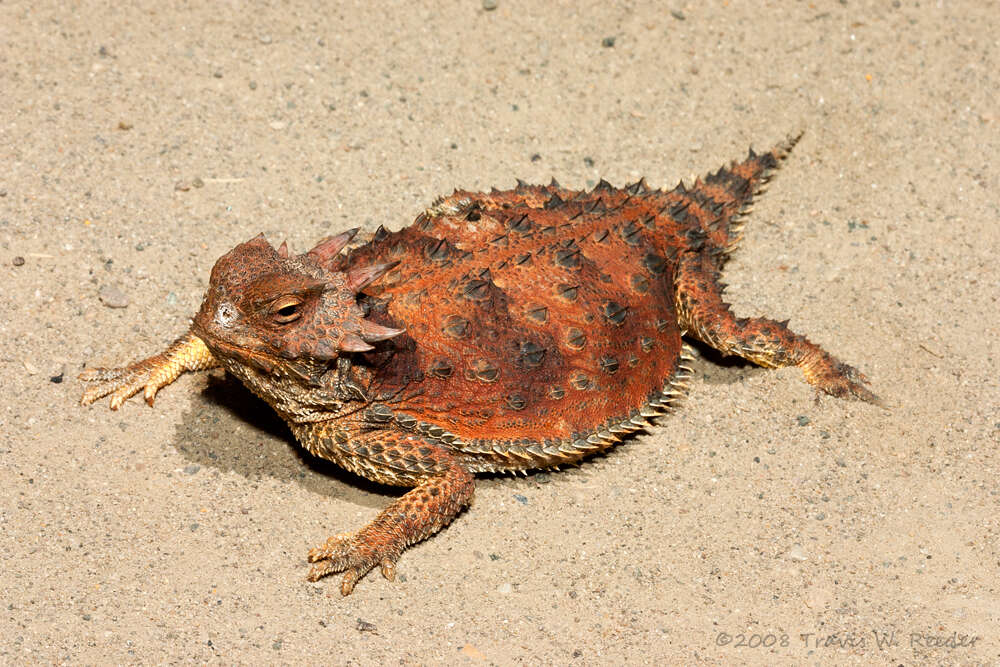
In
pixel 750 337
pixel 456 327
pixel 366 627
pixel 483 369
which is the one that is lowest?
pixel 366 627

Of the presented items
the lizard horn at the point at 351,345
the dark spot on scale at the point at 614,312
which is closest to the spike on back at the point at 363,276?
the lizard horn at the point at 351,345

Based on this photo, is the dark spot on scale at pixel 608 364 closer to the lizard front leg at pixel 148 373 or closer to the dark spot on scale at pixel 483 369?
the dark spot on scale at pixel 483 369

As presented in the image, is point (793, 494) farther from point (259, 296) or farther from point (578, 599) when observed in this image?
point (259, 296)

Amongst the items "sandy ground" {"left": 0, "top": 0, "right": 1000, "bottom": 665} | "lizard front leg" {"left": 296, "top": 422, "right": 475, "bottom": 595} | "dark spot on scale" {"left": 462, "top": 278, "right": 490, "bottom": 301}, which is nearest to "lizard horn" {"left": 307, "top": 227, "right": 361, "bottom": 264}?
"dark spot on scale" {"left": 462, "top": 278, "right": 490, "bottom": 301}

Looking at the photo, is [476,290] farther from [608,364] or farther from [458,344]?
[608,364]

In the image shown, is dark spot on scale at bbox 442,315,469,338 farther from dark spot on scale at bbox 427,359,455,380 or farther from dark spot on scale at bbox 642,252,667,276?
dark spot on scale at bbox 642,252,667,276

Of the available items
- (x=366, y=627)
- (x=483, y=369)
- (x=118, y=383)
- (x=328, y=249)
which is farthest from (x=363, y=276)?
(x=118, y=383)
